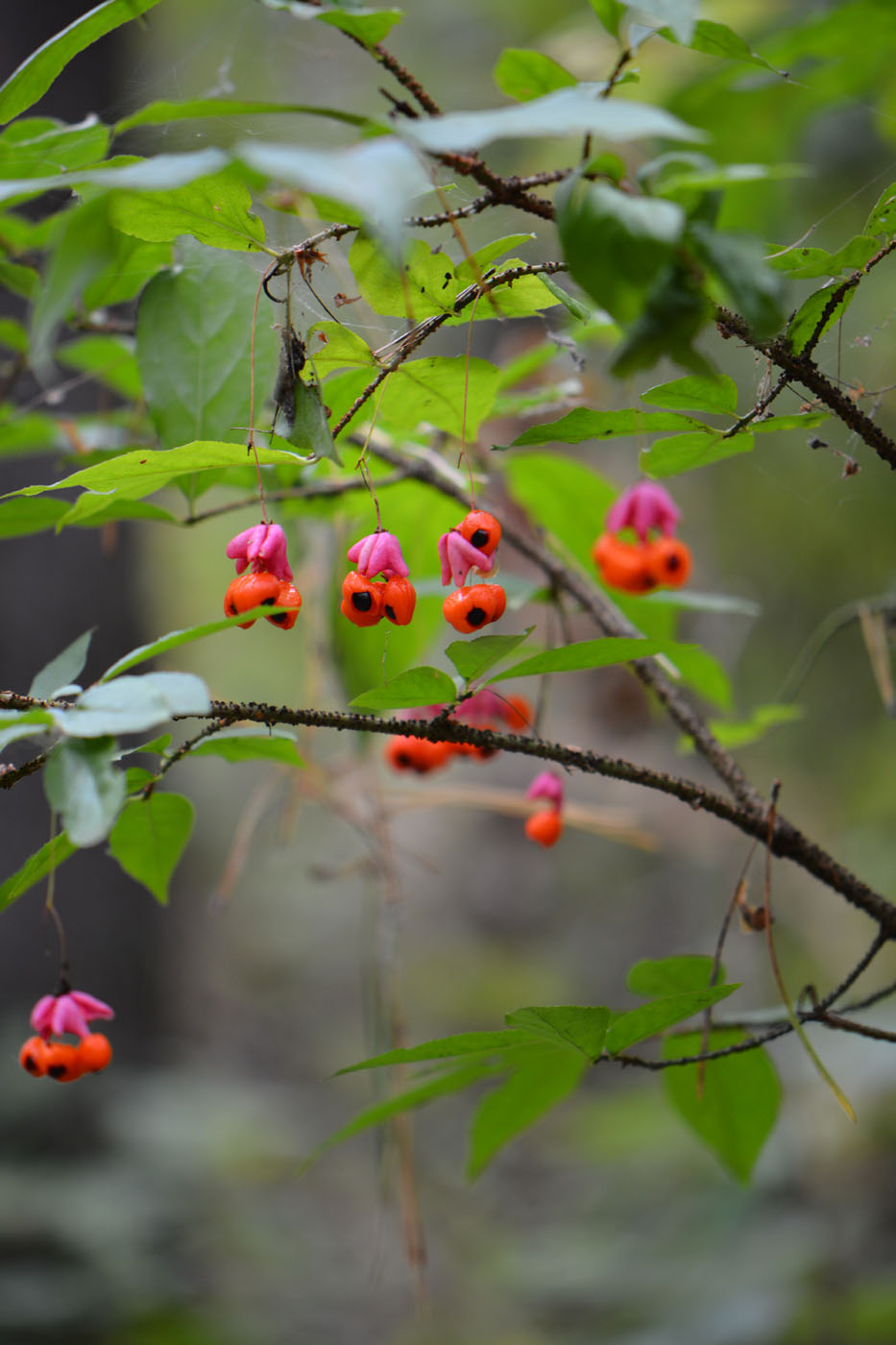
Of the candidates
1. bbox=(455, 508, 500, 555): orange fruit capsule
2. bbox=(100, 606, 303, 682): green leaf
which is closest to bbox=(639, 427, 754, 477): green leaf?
bbox=(455, 508, 500, 555): orange fruit capsule

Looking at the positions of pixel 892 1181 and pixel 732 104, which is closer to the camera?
pixel 732 104

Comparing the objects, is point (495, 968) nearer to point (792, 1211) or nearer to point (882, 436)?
point (792, 1211)

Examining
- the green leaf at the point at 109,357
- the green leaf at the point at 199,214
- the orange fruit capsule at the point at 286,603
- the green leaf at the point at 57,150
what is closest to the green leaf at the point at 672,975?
the orange fruit capsule at the point at 286,603

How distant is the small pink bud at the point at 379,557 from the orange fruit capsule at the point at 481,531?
0.06 meters

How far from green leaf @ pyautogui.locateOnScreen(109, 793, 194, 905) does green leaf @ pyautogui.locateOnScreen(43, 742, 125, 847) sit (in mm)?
250

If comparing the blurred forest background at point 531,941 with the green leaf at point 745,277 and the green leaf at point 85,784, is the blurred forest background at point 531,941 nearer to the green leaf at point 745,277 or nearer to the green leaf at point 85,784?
the green leaf at point 745,277

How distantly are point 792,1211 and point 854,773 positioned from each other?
118cm

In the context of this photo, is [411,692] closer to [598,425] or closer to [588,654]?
[588,654]

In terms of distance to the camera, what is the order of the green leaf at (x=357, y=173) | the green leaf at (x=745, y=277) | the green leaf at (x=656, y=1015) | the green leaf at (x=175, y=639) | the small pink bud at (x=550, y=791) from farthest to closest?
1. the small pink bud at (x=550, y=791)
2. the green leaf at (x=656, y=1015)
3. the green leaf at (x=175, y=639)
4. the green leaf at (x=745, y=277)
5. the green leaf at (x=357, y=173)

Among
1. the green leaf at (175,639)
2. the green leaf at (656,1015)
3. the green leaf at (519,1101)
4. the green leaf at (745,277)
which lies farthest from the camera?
the green leaf at (519,1101)

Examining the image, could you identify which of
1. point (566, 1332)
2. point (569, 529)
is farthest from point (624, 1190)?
point (569, 529)

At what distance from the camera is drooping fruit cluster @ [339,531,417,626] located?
0.74 meters

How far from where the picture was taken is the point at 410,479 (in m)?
1.19

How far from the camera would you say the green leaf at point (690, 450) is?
0.78m
